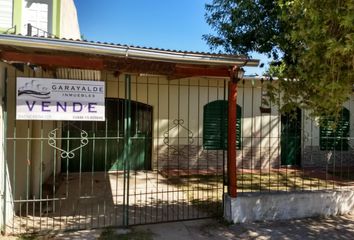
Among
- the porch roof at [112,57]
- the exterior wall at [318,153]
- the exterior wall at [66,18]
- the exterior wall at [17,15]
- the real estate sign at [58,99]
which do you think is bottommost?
the exterior wall at [318,153]

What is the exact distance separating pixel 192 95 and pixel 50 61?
7.28m

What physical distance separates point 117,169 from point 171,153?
4536mm

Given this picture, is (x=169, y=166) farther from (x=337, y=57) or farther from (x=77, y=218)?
(x=337, y=57)

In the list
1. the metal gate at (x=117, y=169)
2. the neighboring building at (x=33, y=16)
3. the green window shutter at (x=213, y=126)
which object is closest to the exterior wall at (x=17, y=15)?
the neighboring building at (x=33, y=16)

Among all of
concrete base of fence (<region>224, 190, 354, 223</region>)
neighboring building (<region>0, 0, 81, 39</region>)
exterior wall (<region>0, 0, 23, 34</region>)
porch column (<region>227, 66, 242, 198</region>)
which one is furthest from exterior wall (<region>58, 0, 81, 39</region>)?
concrete base of fence (<region>224, 190, 354, 223</region>)

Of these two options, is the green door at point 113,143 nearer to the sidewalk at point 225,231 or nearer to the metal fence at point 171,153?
the metal fence at point 171,153

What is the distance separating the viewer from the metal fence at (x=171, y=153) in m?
7.79

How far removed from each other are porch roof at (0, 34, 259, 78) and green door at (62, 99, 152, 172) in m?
5.81

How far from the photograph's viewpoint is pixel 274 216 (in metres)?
6.61

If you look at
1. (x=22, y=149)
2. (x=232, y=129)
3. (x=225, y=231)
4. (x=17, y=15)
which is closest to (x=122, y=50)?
(x=232, y=129)

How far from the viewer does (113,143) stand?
12.2m

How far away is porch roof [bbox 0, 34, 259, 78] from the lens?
16.1ft

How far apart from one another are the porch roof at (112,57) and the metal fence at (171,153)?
1615mm

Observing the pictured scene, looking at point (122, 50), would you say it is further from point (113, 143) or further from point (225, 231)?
point (113, 143)
